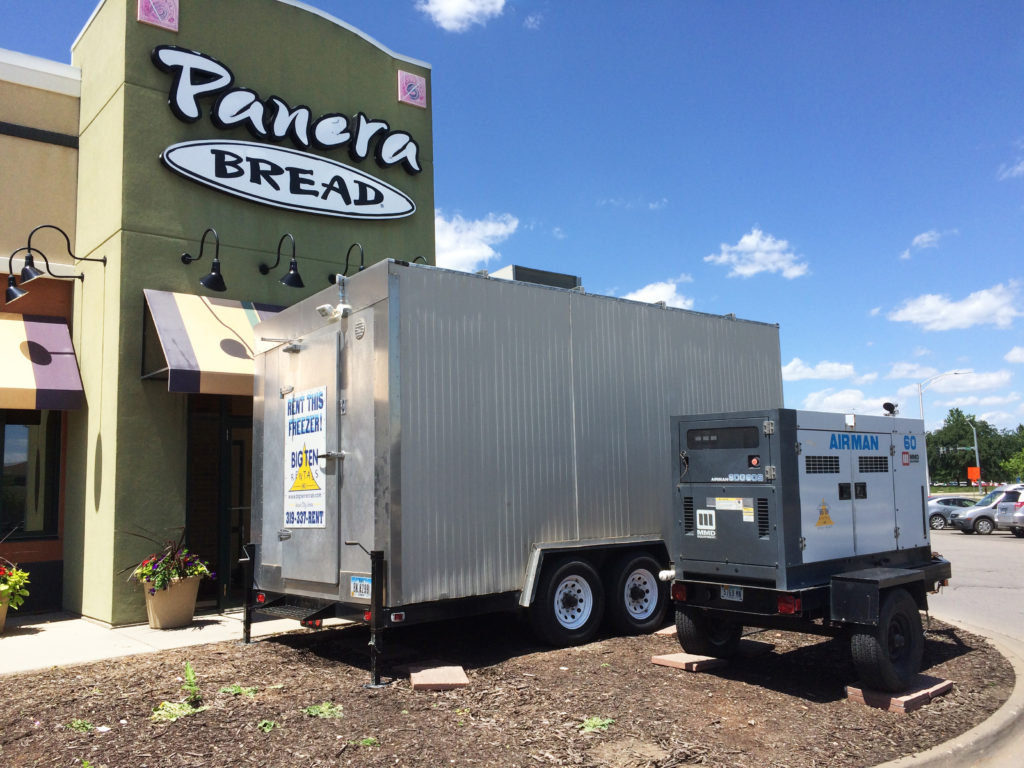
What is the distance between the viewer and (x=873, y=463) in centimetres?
782

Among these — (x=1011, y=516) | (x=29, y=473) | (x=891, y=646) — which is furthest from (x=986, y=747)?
(x=1011, y=516)

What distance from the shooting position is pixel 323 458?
8.26 m

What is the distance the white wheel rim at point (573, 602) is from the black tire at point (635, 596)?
0.35m

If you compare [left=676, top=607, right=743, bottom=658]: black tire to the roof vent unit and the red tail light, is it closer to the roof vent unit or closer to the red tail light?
the red tail light

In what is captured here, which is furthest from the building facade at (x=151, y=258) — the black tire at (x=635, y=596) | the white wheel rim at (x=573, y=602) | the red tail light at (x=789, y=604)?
the red tail light at (x=789, y=604)

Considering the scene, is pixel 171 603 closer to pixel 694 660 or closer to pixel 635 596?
pixel 635 596

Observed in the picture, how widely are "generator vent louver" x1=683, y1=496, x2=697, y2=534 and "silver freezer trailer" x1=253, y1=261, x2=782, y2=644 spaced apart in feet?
3.57

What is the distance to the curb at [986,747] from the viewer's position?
17.6 ft

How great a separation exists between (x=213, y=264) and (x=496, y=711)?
7028mm

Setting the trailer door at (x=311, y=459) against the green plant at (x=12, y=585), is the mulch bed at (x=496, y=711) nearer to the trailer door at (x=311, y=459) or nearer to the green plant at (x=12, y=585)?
the trailer door at (x=311, y=459)

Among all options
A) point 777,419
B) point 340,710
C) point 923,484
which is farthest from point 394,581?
point 923,484

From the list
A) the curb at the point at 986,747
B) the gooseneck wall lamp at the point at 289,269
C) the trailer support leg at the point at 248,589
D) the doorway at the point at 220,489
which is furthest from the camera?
the doorway at the point at 220,489

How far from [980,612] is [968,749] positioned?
21.5ft

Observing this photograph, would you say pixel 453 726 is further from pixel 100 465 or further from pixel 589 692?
pixel 100 465
